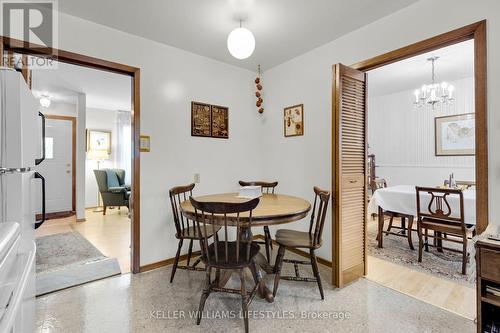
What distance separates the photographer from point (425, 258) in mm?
2932

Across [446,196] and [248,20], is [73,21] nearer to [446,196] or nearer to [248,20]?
[248,20]

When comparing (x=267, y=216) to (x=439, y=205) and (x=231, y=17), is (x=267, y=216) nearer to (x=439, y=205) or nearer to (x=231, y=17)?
(x=231, y=17)

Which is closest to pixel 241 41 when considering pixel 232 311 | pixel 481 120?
pixel 481 120

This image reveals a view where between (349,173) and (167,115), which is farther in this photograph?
(167,115)

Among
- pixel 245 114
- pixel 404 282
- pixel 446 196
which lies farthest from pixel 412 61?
pixel 404 282

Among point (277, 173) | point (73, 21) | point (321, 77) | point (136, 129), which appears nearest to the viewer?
point (73, 21)

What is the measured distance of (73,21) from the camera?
2230 mm

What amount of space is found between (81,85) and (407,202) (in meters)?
5.46

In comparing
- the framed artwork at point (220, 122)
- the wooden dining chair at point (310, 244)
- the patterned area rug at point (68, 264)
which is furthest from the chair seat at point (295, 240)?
the patterned area rug at point (68, 264)

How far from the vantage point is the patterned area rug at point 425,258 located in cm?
254

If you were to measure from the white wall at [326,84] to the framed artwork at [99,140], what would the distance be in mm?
4461

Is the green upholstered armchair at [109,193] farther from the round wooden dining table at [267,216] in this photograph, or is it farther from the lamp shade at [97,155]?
the round wooden dining table at [267,216]

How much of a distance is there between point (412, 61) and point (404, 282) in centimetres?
295

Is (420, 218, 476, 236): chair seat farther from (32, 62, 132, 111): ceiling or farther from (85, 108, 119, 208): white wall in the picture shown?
(85, 108, 119, 208): white wall
